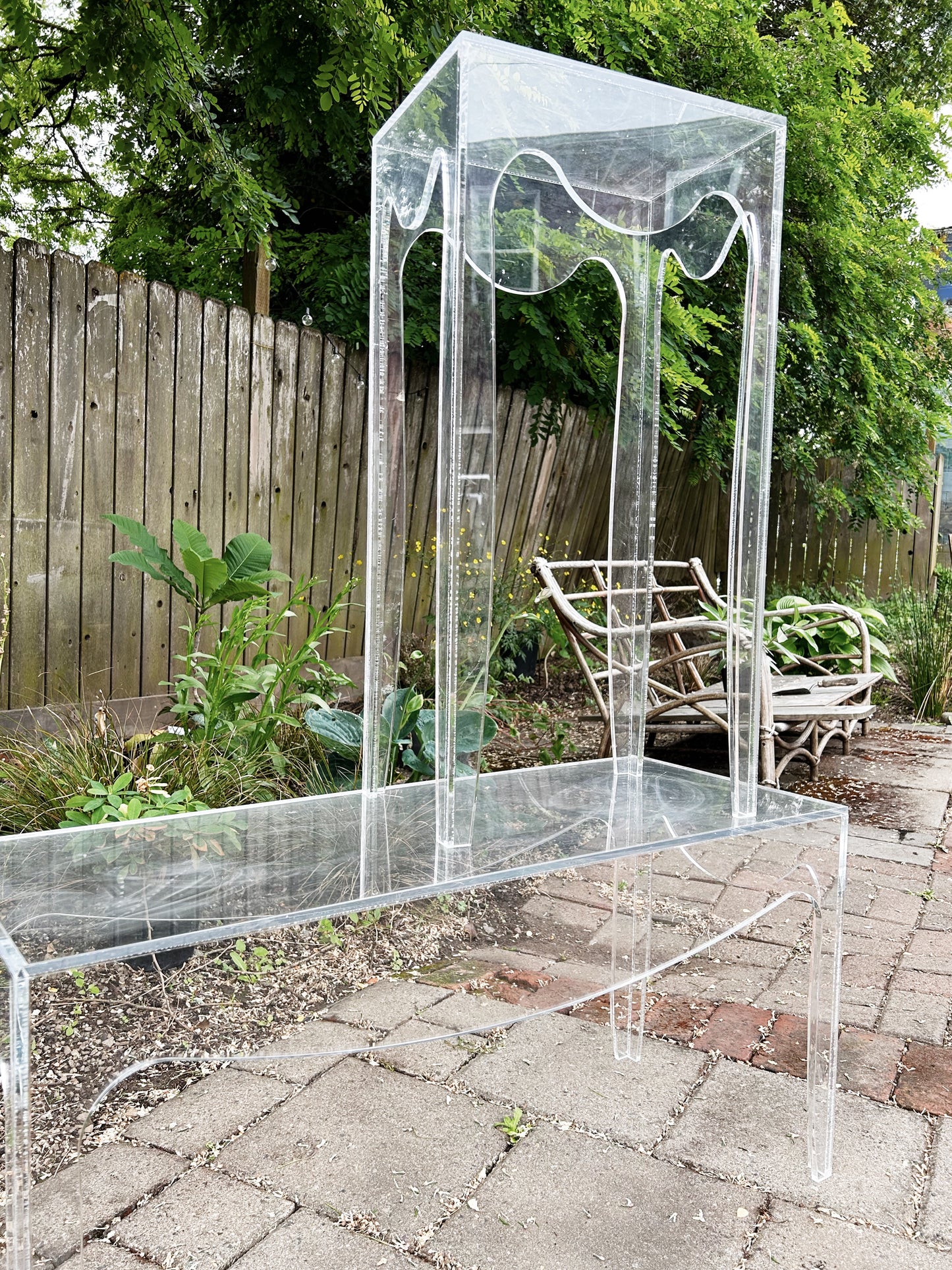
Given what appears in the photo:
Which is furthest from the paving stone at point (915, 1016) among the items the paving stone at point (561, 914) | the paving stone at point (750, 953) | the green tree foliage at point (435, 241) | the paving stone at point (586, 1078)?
the green tree foliage at point (435, 241)

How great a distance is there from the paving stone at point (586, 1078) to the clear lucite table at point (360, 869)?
72 millimetres

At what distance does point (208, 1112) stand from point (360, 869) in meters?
0.74

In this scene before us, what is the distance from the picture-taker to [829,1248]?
1.54 m

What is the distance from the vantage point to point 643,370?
192 centimetres

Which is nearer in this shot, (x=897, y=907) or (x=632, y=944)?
(x=632, y=944)

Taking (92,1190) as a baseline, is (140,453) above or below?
above

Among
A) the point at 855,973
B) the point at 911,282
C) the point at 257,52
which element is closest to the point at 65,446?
the point at 257,52

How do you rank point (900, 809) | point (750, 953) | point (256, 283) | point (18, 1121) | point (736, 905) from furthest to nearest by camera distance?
point (900, 809) → point (256, 283) → point (750, 953) → point (736, 905) → point (18, 1121)

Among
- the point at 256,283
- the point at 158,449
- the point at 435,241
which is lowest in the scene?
the point at 158,449

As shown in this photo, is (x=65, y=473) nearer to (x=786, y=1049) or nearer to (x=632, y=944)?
(x=632, y=944)

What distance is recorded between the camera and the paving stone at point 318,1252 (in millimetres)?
1477

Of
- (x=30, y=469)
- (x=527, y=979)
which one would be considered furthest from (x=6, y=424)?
(x=527, y=979)

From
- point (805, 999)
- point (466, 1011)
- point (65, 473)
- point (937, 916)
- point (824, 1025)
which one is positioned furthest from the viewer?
point (65, 473)

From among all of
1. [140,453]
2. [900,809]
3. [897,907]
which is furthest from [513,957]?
[900,809]
